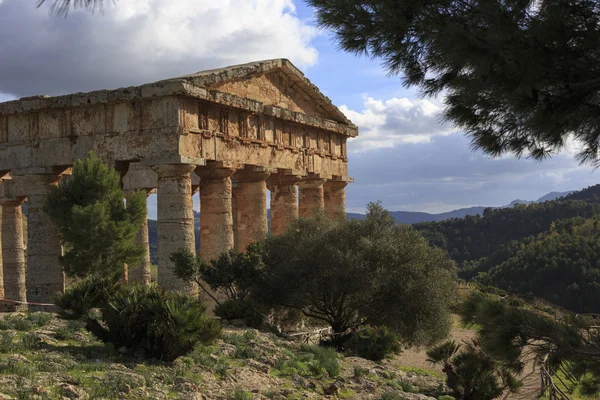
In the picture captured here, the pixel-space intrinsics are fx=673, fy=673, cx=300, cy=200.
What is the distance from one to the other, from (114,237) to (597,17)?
14.5 metres

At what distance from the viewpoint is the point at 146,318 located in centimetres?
1132

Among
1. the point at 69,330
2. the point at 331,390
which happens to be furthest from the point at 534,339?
the point at 69,330

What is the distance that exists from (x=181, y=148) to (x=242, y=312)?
4.57 meters

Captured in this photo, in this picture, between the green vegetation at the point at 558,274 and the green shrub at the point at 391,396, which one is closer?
the green shrub at the point at 391,396

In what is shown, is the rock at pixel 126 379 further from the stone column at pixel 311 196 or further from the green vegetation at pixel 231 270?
the stone column at pixel 311 196

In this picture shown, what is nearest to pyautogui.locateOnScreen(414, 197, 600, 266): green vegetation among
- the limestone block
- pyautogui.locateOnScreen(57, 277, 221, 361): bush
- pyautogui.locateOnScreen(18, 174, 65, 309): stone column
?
the limestone block

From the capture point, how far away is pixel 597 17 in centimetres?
774

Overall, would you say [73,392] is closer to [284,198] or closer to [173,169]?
[173,169]

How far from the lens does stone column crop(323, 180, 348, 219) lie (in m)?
26.5

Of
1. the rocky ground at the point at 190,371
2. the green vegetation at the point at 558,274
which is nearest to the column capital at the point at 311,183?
the rocky ground at the point at 190,371

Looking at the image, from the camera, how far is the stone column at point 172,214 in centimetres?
1764

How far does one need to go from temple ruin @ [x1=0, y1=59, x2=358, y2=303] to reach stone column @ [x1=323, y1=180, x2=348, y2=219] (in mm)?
2078

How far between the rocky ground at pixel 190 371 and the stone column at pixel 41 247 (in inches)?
210

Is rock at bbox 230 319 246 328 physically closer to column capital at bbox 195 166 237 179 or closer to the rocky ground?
the rocky ground
